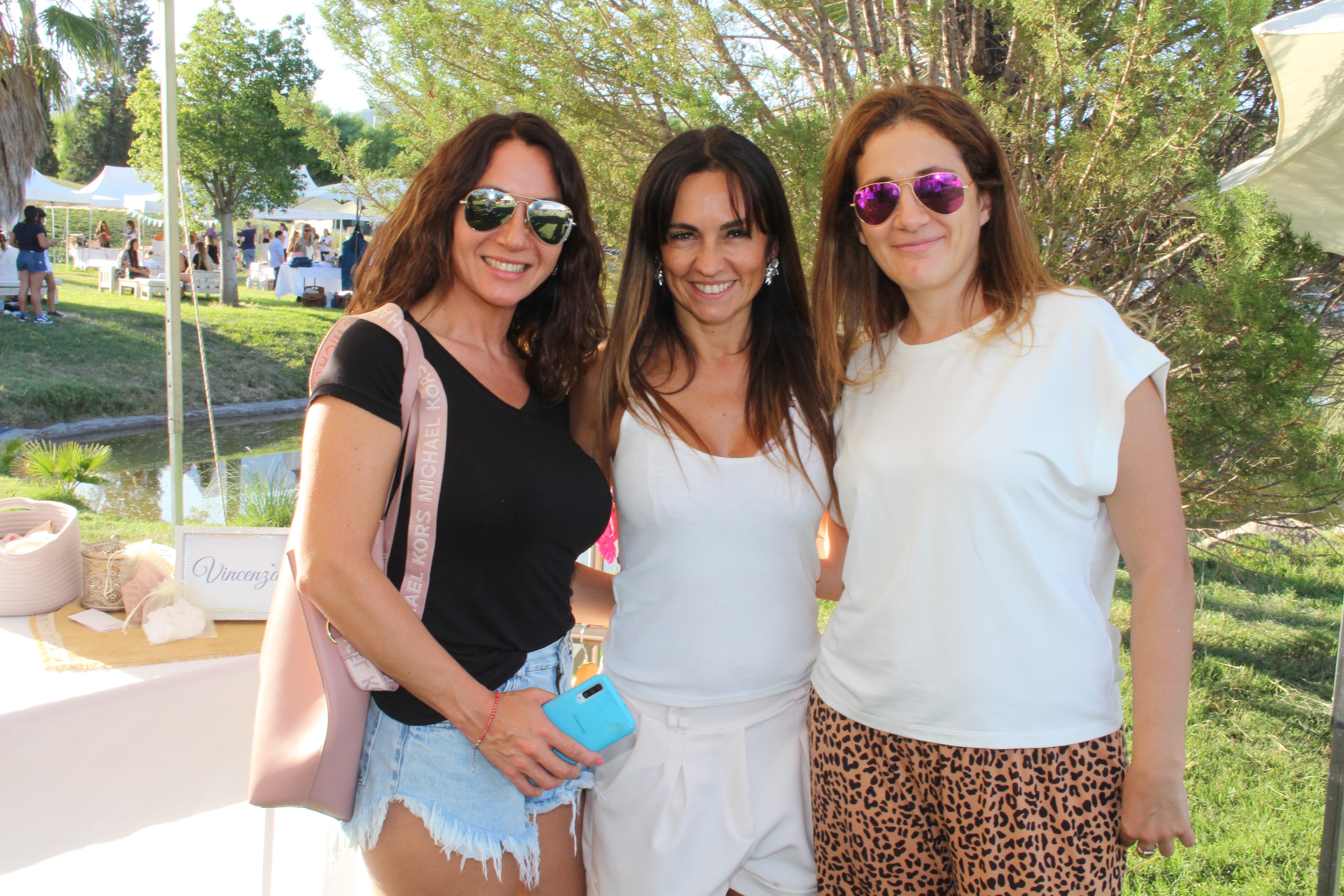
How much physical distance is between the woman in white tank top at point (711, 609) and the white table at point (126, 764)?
0.70m

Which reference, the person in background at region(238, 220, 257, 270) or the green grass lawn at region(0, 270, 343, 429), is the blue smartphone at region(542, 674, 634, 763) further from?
the person in background at region(238, 220, 257, 270)

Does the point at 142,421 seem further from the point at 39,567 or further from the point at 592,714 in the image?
the point at 592,714

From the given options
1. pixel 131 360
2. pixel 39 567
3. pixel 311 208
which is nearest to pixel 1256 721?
pixel 39 567

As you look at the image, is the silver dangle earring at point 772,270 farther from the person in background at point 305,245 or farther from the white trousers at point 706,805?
the person in background at point 305,245

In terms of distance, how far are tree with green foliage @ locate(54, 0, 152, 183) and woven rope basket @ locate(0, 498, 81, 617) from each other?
3673cm

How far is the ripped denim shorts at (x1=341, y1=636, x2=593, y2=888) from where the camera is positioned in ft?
4.81

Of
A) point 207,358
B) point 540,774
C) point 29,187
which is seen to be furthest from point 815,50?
point 29,187

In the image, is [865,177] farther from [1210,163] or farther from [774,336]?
[1210,163]

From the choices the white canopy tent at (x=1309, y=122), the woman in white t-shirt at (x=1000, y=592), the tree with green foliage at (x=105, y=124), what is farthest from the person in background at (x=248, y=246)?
the woman in white t-shirt at (x=1000, y=592)

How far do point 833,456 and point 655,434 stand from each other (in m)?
0.36

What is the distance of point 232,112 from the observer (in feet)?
56.0

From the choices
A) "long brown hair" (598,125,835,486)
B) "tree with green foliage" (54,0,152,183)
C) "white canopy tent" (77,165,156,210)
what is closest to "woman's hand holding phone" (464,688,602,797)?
"long brown hair" (598,125,835,486)

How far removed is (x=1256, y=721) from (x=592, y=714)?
402 centimetres

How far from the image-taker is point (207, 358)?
1360cm
